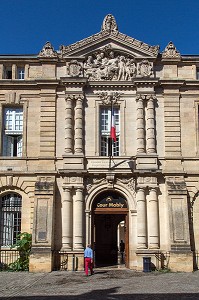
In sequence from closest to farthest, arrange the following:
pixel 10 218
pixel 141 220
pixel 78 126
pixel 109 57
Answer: pixel 141 220
pixel 10 218
pixel 78 126
pixel 109 57

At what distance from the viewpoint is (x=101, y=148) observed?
78.4ft

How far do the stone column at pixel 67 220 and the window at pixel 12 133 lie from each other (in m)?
3.84

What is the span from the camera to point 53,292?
14820 mm

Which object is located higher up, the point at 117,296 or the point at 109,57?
the point at 109,57

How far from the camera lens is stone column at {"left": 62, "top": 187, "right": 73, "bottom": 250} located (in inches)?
870


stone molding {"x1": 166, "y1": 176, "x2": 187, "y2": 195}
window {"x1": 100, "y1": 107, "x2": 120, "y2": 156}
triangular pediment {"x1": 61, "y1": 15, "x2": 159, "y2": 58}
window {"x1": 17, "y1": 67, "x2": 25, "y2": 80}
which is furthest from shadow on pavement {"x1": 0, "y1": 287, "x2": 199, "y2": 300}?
window {"x1": 17, "y1": 67, "x2": 25, "y2": 80}

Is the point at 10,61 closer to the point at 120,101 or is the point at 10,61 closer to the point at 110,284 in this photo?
the point at 120,101

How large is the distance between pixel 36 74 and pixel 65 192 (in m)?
7.24

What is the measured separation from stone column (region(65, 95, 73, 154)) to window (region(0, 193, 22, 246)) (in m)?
3.85

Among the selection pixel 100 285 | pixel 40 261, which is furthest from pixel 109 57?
pixel 100 285

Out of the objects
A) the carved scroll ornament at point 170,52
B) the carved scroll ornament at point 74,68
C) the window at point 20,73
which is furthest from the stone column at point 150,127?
the window at point 20,73

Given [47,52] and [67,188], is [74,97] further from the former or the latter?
[67,188]

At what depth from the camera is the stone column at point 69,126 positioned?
23.3 m

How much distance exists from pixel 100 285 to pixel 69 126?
9815 mm
